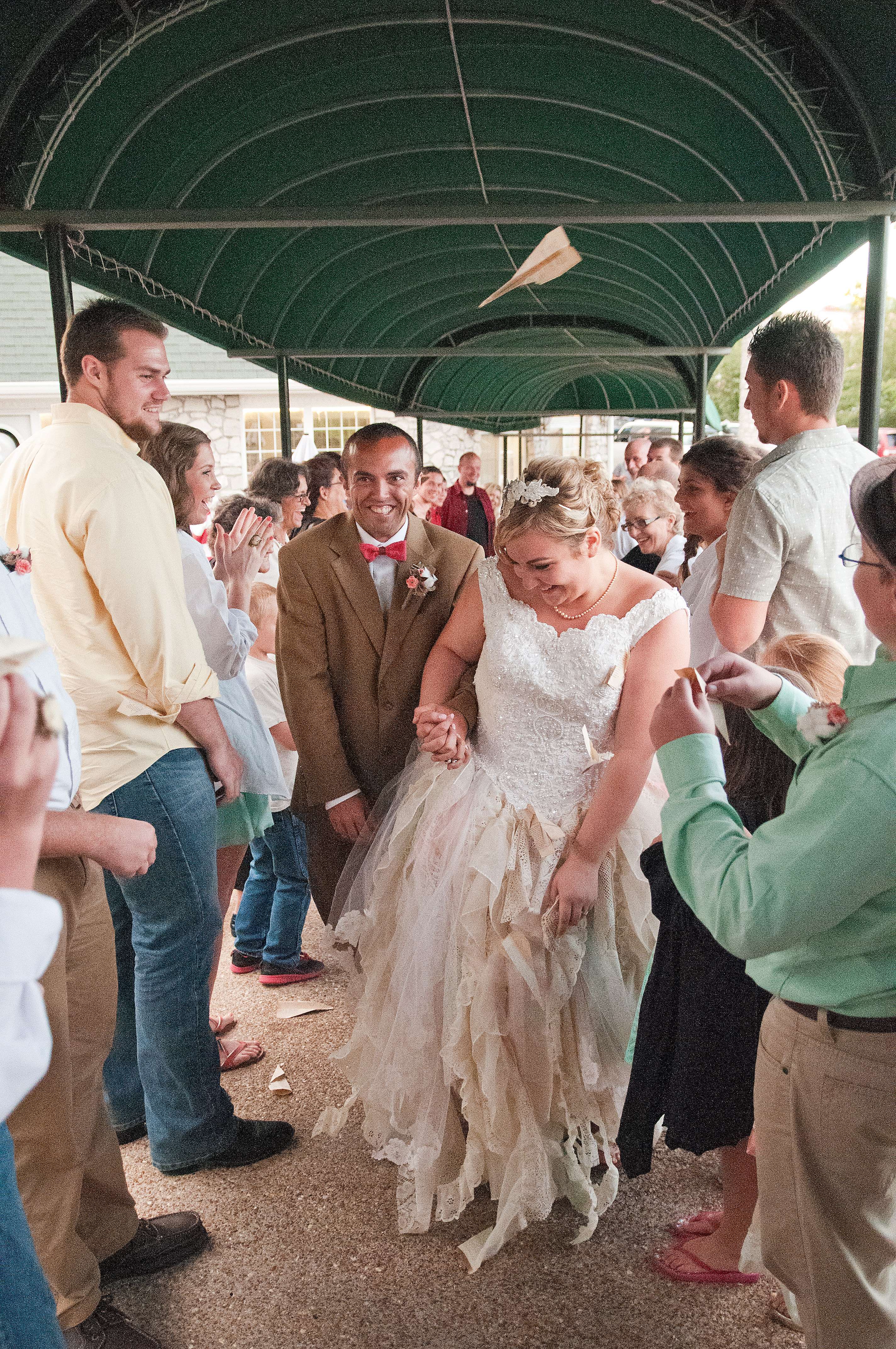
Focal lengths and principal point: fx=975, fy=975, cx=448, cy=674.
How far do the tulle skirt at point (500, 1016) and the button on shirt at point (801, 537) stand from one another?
720 millimetres

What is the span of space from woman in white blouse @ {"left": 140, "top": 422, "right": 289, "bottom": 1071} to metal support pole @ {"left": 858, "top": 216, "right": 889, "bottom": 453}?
2207mm

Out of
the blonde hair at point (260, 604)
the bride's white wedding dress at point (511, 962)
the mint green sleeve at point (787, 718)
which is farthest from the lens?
the blonde hair at point (260, 604)

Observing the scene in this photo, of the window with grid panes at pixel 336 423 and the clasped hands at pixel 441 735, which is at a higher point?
the window with grid panes at pixel 336 423

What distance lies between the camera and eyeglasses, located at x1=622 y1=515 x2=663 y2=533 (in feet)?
18.2

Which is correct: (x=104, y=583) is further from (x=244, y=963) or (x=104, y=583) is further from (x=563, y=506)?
(x=244, y=963)

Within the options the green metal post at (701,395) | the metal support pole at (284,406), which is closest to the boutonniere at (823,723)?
the metal support pole at (284,406)

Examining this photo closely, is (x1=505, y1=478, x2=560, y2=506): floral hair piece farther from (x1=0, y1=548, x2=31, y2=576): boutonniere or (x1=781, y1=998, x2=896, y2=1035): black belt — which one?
(x1=781, y1=998, x2=896, y2=1035): black belt

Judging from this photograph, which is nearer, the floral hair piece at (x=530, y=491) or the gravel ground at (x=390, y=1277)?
the gravel ground at (x=390, y=1277)

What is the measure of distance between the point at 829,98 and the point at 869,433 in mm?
1172

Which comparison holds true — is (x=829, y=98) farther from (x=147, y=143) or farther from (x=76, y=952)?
(x=76, y=952)

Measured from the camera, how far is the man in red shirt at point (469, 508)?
10.6 metres

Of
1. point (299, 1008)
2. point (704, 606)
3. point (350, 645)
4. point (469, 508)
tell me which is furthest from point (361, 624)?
point (469, 508)

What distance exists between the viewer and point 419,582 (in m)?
3.17

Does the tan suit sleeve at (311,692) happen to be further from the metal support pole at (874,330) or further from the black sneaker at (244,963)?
the metal support pole at (874,330)
